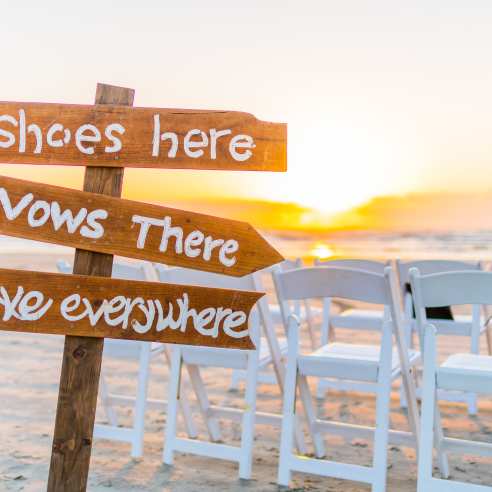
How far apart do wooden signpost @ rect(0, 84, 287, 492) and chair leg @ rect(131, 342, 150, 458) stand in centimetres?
125

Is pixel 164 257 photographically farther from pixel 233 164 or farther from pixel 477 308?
pixel 477 308

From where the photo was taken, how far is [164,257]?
7.23ft

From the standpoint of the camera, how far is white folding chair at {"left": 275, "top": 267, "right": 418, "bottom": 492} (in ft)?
9.75

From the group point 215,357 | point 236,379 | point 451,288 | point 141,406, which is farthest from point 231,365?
point 236,379

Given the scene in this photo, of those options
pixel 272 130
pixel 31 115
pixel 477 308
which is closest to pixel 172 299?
pixel 272 130

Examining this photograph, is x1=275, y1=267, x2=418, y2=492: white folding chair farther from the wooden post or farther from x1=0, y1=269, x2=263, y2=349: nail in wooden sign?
the wooden post

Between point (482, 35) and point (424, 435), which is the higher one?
point (482, 35)

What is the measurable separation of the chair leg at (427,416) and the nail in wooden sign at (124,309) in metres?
0.96

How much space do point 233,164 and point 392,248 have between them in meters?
25.6

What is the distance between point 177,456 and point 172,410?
0.31 m

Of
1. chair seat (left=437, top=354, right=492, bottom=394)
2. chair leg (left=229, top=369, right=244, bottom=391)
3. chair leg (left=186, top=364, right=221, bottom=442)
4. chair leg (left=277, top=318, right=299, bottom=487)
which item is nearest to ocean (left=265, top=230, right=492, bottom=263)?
chair leg (left=229, top=369, right=244, bottom=391)

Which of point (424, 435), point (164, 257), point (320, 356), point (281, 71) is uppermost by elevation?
point (281, 71)

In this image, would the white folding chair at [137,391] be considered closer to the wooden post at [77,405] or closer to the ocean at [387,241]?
the wooden post at [77,405]

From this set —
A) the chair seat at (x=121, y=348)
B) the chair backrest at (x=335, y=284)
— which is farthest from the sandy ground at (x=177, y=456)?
the chair backrest at (x=335, y=284)
